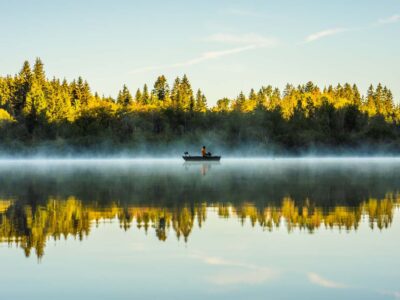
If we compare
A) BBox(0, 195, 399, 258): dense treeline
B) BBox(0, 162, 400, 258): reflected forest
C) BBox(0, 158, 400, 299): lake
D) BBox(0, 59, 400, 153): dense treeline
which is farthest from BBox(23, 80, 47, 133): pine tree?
BBox(0, 195, 399, 258): dense treeline

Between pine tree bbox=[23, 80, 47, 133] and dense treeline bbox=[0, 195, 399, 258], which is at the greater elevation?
pine tree bbox=[23, 80, 47, 133]

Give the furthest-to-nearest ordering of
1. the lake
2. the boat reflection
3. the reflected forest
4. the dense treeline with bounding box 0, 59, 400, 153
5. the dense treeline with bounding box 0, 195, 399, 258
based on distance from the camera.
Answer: the dense treeline with bounding box 0, 59, 400, 153 < the boat reflection < the reflected forest < the dense treeline with bounding box 0, 195, 399, 258 < the lake

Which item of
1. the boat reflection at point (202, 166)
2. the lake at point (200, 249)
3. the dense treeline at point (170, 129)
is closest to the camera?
the lake at point (200, 249)

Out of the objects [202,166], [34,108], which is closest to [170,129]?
[34,108]

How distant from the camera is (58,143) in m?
168

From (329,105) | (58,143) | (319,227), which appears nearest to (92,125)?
(58,143)

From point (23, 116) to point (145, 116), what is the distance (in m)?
33.3

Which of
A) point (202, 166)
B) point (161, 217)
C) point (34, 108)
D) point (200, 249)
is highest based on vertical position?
point (34, 108)

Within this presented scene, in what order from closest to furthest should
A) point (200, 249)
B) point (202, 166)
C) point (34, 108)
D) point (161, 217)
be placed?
point (200, 249)
point (161, 217)
point (202, 166)
point (34, 108)

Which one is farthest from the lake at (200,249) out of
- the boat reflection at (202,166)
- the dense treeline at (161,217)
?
the boat reflection at (202,166)

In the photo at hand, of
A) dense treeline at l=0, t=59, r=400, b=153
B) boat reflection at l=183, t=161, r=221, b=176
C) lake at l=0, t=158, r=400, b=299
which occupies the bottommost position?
lake at l=0, t=158, r=400, b=299

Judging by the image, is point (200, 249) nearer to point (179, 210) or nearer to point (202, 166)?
point (179, 210)

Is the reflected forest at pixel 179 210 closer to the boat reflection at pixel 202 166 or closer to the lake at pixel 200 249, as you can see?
the lake at pixel 200 249

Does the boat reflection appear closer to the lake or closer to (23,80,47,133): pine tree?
the lake
